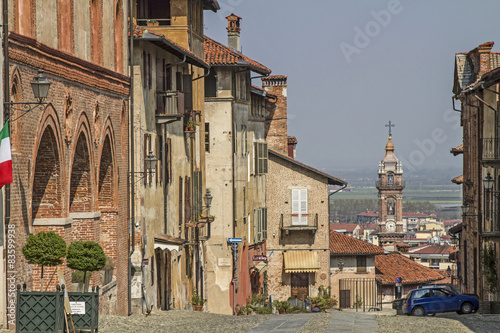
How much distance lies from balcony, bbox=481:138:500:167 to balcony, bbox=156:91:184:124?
32.7 feet

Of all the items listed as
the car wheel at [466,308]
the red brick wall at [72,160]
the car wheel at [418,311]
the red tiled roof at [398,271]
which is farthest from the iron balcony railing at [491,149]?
the red tiled roof at [398,271]

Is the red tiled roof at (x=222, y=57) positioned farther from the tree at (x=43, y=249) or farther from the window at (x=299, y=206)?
the tree at (x=43, y=249)

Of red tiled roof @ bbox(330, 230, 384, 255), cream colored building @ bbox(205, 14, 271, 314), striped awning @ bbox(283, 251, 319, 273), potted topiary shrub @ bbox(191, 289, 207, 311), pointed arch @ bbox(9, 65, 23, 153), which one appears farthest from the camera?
red tiled roof @ bbox(330, 230, 384, 255)

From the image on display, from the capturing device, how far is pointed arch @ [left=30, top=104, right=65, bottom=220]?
19.7 m

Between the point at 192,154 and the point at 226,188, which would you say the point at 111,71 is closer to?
the point at 192,154

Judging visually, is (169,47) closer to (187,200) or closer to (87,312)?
(187,200)

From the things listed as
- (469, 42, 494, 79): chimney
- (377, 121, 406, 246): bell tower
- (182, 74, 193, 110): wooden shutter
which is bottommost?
(377, 121, 406, 246): bell tower

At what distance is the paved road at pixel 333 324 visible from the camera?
66.7 ft

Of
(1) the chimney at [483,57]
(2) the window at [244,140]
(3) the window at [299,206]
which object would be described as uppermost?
(1) the chimney at [483,57]

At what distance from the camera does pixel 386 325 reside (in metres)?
22.0

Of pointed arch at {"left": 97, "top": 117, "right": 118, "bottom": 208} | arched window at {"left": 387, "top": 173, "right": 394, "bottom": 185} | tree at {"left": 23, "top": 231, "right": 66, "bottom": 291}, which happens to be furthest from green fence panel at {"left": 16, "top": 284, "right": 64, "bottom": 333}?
arched window at {"left": 387, "top": 173, "right": 394, "bottom": 185}

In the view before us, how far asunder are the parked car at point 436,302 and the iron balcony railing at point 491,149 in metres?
4.52

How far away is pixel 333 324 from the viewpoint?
70.9 ft

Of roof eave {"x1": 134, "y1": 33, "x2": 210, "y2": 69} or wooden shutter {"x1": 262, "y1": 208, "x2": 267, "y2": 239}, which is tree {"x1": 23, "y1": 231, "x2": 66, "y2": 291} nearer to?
roof eave {"x1": 134, "y1": 33, "x2": 210, "y2": 69}
